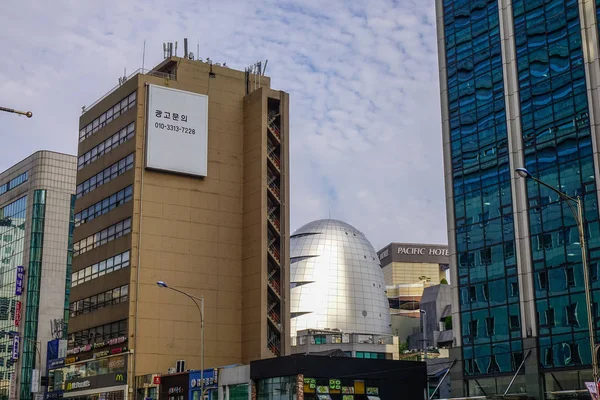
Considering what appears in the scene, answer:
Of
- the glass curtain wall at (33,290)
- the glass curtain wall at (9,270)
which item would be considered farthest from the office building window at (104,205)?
the glass curtain wall at (9,270)

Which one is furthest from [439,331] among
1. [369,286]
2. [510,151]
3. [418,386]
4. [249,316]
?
[510,151]

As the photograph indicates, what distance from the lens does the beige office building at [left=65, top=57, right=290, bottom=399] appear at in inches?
3499

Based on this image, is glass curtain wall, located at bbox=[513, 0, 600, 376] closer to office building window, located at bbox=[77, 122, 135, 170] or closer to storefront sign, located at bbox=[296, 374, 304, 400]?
storefront sign, located at bbox=[296, 374, 304, 400]

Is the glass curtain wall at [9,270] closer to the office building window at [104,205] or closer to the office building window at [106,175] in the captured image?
the office building window at [104,205]

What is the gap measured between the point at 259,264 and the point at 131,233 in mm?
13811

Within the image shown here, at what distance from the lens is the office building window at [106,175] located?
92825 millimetres

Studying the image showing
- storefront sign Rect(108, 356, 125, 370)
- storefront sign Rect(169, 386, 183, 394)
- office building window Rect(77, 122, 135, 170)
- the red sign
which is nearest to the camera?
storefront sign Rect(169, 386, 183, 394)

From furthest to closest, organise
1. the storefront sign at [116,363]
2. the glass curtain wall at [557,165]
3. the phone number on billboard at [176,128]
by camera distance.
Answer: the phone number on billboard at [176,128] → the storefront sign at [116,363] → the glass curtain wall at [557,165]

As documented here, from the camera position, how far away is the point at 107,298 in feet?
303

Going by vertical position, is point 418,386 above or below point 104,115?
below

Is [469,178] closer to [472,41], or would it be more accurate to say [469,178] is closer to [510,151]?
[510,151]

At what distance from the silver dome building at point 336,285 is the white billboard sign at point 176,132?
87387mm

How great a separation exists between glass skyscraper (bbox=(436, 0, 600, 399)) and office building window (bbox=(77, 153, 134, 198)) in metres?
37.8

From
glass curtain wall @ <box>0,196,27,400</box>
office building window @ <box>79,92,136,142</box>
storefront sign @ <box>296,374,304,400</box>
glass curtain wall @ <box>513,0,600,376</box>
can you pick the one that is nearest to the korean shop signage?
glass curtain wall @ <box>0,196,27,400</box>
